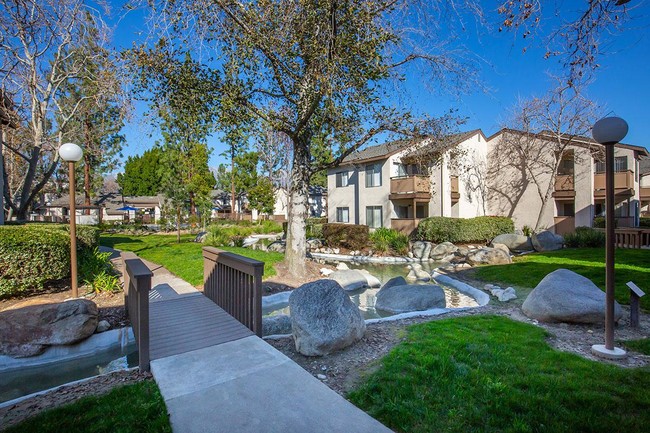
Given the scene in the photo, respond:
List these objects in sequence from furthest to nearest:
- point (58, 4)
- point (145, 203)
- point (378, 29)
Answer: point (145, 203) → point (58, 4) → point (378, 29)

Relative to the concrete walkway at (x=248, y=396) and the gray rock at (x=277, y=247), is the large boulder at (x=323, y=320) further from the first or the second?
the gray rock at (x=277, y=247)

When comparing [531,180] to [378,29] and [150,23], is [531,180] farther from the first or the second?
[150,23]

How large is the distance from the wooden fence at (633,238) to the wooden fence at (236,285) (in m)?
17.8

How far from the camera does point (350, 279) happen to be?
1046 centimetres

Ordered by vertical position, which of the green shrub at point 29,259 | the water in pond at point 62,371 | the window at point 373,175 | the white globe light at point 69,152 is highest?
the window at point 373,175

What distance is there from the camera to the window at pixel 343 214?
2662cm

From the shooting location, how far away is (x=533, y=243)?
1667cm

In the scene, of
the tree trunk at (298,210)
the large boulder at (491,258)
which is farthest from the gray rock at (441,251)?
the tree trunk at (298,210)

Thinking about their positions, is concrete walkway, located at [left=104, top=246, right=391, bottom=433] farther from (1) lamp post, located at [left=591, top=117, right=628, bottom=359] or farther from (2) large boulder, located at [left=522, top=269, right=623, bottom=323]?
(2) large boulder, located at [left=522, top=269, right=623, bottom=323]

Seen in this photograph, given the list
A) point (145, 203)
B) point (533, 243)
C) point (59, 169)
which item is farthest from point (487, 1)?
point (145, 203)

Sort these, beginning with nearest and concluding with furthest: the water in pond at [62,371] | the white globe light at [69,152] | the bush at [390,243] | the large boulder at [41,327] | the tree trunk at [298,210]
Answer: the water in pond at [62,371] → the large boulder at [41,327] → the white globe light at [69,152] → the tree trunk at [298,210] → the bush at [390,243]

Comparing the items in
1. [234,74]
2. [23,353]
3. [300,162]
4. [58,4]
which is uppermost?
[58,4]

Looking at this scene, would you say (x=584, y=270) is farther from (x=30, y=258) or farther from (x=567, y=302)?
(x=30, y=258)

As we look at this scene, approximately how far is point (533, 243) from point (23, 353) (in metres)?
19.0
